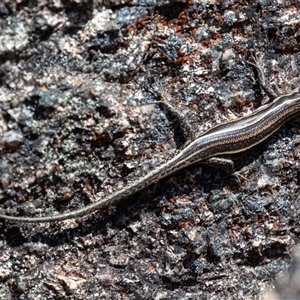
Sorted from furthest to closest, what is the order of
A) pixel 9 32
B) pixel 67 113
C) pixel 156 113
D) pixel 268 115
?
pixel 268 115 < pixel 156 113 < pixel 67 113 < pixel 9 32

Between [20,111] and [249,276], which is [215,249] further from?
[20,111]

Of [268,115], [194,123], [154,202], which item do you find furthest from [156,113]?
[268,115]

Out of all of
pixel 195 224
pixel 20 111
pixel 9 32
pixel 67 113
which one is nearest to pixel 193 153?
pixel 195 224

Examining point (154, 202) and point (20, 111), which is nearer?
point (20, 111)

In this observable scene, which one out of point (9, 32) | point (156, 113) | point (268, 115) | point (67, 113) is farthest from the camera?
point (268, 115)

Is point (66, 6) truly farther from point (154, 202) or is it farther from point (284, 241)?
point (284, 241)

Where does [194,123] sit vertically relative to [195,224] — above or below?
above

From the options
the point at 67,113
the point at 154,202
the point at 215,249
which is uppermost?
the point at 67,113
